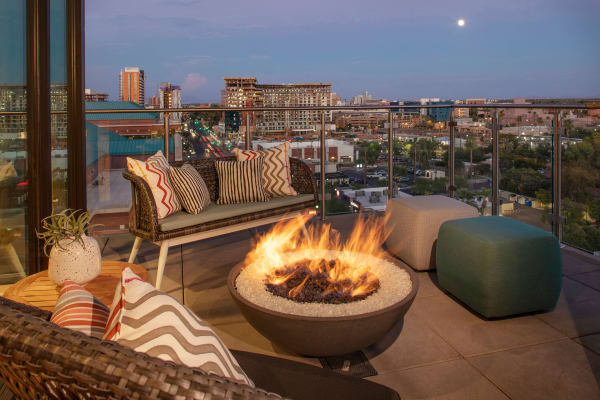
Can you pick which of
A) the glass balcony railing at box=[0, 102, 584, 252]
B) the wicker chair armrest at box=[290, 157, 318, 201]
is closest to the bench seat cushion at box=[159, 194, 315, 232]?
the wicker chair armrest at box=[290, 157, 318, 201]

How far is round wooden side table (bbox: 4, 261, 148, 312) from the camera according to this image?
5.91 ft

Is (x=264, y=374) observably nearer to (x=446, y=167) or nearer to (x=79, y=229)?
(x=79, y=229)

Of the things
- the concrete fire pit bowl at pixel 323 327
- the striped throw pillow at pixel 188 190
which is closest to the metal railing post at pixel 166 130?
the striped throw pillow at pixel 188 190

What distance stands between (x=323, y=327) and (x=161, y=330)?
1075 mm

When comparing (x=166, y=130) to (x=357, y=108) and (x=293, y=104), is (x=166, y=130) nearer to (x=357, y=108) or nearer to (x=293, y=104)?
(x=293, y=104)

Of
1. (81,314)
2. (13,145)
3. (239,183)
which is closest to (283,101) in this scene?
(239,183)

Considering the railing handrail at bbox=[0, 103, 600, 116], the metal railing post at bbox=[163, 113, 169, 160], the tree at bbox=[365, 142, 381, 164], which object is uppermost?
the railing handrail at bbox=[0, 103, 600, 116]

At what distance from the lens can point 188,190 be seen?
10.7ft

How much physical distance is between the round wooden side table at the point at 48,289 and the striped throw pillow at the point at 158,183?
0.95 meters

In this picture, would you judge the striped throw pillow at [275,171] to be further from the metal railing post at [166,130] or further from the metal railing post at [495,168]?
the metal railing post at [495,168]

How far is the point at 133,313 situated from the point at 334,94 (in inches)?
185

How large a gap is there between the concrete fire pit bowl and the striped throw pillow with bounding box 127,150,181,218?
4.21ft

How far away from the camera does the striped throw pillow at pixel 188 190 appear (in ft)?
10.6

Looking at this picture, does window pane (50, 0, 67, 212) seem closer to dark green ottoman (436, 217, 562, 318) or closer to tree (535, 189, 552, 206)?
dark green ottoman (436, 217, 562, 318)
